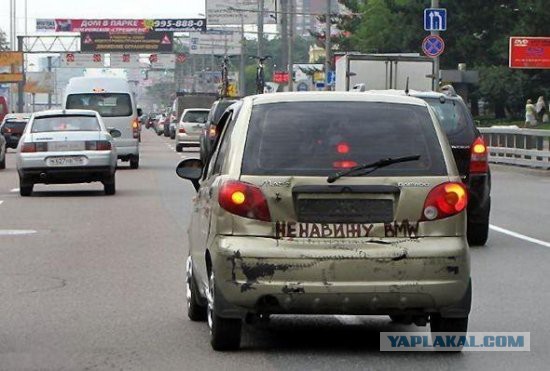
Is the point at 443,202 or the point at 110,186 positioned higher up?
the point at 443,202

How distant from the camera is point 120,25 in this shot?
11544 cm

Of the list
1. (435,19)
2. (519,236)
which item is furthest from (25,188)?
(435,19)

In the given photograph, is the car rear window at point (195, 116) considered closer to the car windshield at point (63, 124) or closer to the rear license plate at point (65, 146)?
the car windshield at point (63, 124)

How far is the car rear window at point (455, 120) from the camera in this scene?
16.8 meters

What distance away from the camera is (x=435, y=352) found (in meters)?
9.23

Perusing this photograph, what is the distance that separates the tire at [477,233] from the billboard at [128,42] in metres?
98.1

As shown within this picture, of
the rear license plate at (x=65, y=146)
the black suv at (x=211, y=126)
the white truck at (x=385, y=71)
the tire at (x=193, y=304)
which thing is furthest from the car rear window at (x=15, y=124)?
the tire at (x=193, y=304)

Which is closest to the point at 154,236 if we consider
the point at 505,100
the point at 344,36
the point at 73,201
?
the point at 73,201

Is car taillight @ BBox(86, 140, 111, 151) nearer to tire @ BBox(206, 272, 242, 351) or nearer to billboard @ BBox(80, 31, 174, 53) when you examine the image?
tire @ BBox(206, 272, 242, 351)

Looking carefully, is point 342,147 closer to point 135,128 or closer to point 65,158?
point 65,158

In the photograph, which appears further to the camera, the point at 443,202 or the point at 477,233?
the point at 477,233

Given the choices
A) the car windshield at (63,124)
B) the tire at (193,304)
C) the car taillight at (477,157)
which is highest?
the car taillight at (477,157)

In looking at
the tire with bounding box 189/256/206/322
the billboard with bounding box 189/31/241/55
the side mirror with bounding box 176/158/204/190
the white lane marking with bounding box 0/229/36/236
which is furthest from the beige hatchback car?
the billboard with bounding box 189/31/241/55

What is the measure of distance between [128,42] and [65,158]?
296ft
